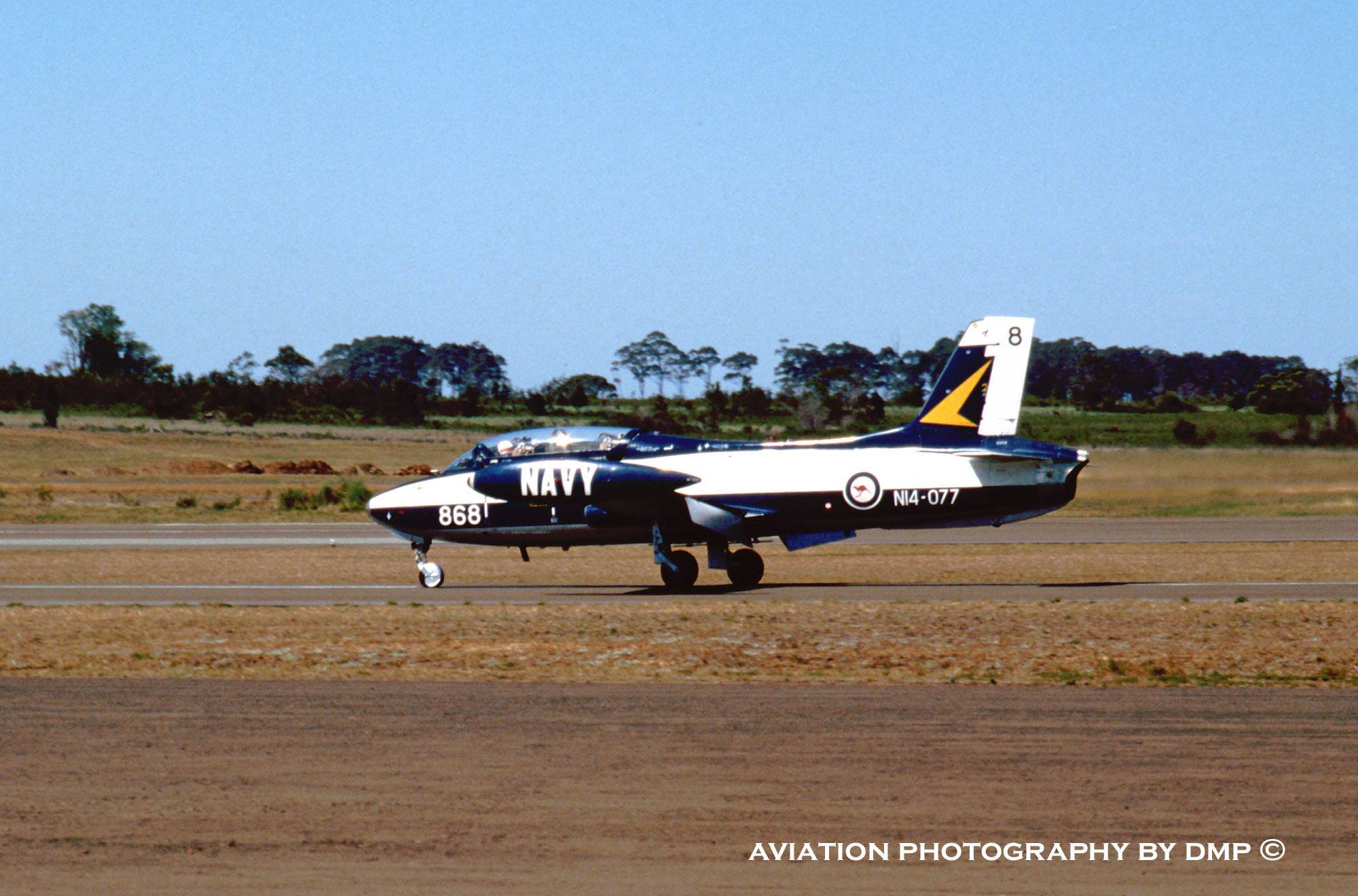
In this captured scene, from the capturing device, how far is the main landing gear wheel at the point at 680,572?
95.9ft

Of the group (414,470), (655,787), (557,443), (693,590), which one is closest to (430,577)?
(557,443)

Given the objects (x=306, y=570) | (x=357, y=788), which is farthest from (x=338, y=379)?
(x=357, y=788)

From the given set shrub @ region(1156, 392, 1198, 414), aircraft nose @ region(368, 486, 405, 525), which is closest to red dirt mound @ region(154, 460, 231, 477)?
shrub @ region(1156, 392, 1198, 414)

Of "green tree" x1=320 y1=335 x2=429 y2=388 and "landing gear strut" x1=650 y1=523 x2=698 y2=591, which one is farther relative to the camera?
"green tree" x1=320 y1=335 x2=429 y2=388

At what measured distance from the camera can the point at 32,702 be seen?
50.1 ft

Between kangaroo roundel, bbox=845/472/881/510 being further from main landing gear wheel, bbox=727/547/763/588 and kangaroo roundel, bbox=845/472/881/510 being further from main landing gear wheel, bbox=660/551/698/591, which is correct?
main landing gear wheel, bbox=660/551/698/591

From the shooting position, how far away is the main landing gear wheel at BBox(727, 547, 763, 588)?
2983 centimetres

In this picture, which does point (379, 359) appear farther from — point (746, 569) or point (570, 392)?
point (746, 569)

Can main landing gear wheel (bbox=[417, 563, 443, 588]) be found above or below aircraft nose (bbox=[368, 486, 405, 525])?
below

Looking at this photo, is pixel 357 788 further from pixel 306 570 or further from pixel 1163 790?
pixel 306 570

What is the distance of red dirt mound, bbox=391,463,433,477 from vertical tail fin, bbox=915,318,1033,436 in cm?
4944

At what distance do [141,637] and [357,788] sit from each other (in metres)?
10.9

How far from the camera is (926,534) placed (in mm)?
47812

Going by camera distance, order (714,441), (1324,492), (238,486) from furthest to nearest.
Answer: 1. (238,486)
2. (1324,492)
3. (714,441)
